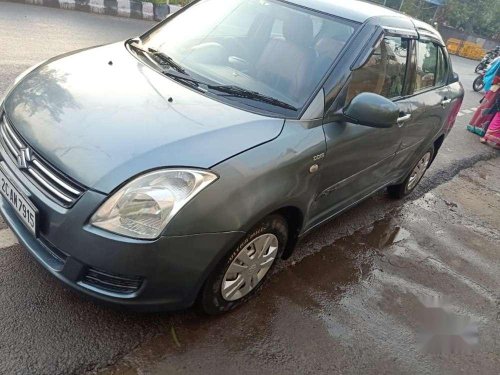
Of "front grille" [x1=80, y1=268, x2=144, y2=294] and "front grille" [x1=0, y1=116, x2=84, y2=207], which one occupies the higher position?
"front grille" [x1=0, y1=116, x2=84, y2=207]

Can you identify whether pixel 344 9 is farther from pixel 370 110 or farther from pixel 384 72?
pixel 370 110

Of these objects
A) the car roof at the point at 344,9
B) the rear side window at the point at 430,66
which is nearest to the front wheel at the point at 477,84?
the rear side window at the point at 430,66

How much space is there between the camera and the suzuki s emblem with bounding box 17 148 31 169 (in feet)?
7.08

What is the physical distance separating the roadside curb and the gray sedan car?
7426 millimetres

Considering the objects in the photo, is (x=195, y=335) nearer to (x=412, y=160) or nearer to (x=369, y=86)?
(x=369, y=86)

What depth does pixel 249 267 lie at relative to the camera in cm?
258

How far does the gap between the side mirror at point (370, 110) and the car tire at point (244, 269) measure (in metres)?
0.75

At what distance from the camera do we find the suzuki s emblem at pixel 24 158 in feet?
7.08

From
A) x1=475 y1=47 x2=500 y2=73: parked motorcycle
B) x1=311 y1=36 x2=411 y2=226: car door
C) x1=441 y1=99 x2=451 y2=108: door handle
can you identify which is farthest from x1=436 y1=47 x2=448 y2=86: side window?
x1=475 y1=47 x2=500 y2=73: parked motorcycle

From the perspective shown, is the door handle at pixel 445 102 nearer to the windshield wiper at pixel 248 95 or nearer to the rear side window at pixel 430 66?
the rear side window at pixel 430 66

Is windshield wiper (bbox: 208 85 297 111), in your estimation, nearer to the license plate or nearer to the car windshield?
the car windshield

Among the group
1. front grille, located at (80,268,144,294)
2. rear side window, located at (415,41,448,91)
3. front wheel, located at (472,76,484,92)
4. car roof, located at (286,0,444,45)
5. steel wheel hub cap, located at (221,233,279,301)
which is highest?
car roof, located at (286,0,444,45)

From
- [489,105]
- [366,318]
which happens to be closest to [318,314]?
[366,318]

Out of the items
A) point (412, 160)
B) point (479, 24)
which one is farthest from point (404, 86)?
point (479, 24)
